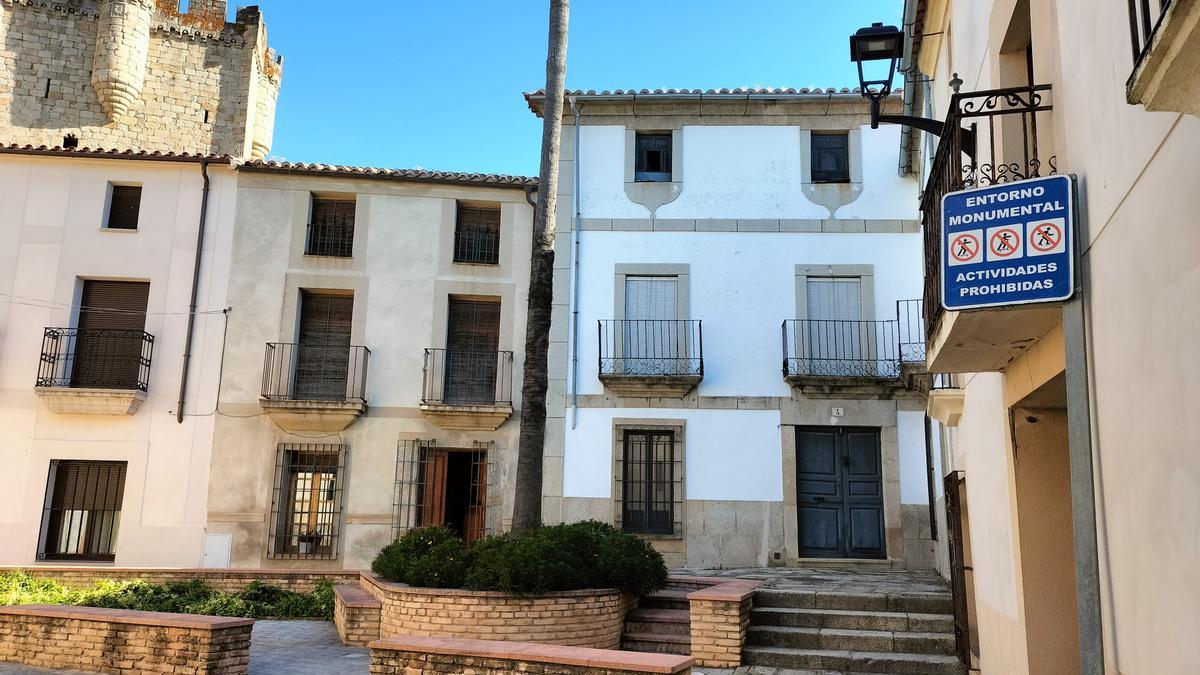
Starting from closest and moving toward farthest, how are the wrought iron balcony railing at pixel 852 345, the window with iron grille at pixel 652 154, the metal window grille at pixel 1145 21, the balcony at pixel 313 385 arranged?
the metal window grille at pixel 1145 21
the wrought iron balcony railing at pixel 852 345
the balcony at pixel 313 385
the window with iron grille at pixel 652 154

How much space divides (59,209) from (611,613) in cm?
1327

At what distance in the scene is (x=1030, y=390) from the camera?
571 cm

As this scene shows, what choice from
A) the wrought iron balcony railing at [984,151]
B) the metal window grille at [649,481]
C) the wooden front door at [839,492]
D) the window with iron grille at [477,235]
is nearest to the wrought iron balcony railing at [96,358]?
the window with iron grille at [477,235]

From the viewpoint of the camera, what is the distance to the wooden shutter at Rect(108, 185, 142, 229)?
17422 millimetres

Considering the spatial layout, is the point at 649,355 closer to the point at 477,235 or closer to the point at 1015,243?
the point at 477,235

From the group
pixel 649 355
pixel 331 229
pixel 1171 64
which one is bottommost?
pixel 1171 64

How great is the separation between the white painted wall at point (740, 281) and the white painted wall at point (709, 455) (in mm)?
491

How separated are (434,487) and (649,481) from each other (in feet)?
12.6

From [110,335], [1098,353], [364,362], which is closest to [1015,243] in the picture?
[1098,353]

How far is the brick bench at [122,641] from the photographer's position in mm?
8570

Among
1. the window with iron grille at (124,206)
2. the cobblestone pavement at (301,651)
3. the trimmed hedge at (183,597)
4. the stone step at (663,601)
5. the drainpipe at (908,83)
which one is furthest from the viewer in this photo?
the window with iron grille at (124,206)

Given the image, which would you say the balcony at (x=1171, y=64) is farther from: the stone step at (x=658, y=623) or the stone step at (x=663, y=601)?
the stone step at (x=663, y=601)

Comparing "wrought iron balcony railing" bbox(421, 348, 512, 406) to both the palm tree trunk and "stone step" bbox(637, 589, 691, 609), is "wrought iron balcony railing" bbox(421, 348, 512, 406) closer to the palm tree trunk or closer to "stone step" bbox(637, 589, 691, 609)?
the palm tree trunk

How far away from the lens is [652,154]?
16.9m
